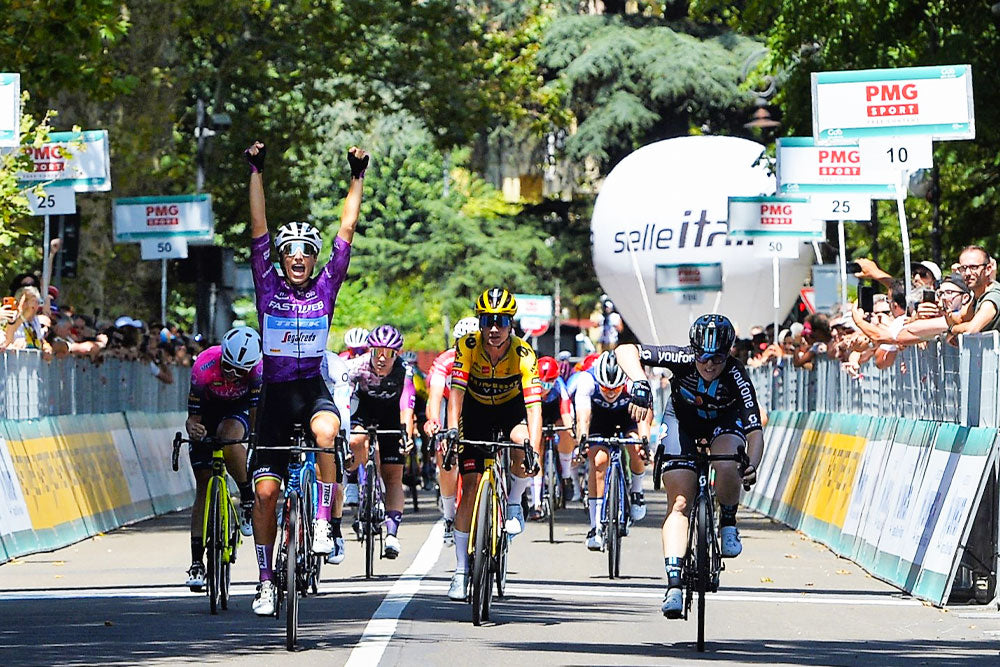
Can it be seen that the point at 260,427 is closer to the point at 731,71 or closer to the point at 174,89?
the point at 174,89

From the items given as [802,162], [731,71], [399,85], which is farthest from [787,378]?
[731,71]

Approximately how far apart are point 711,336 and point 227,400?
11.9 feet

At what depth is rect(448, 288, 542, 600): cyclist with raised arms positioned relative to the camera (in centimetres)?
1411

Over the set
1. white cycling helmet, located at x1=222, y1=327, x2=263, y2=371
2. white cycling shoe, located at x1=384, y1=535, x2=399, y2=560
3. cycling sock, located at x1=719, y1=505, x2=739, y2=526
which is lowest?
white cycling shoe, located at x1=384, y1=535, x2=399, y2=560

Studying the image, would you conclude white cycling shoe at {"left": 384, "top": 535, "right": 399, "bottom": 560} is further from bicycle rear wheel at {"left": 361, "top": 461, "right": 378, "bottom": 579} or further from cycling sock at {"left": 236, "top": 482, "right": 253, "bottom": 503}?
cycling sock at {"left": 236, "top": 482, "right": 253, "bottom": 503}

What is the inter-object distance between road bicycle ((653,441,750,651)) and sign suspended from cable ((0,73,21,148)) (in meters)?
8.72

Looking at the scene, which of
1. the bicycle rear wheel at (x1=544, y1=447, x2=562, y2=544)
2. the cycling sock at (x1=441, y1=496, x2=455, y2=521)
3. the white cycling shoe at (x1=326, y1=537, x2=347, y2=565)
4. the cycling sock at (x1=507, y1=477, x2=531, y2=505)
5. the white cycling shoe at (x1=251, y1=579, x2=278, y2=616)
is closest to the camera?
the white cycling shoe at (x1=251, y1=579, x2=278, y2=616)

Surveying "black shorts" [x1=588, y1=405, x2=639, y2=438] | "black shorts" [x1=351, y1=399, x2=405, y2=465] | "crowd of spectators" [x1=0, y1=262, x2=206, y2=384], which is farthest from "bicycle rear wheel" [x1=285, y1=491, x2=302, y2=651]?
"crowd of spectators" [x1=0, y1=262, x2=206, y2=384]

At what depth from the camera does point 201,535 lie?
1522 cm

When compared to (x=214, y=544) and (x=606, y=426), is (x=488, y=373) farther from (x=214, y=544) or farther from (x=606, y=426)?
(x=606, y=426)

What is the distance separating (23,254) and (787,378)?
13.9m

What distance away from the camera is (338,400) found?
60.2ft

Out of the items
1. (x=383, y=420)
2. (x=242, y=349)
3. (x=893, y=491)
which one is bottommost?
(x=893, y=491)

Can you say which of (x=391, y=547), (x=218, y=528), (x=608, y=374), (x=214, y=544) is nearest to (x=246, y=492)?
(x=218, y=528)
